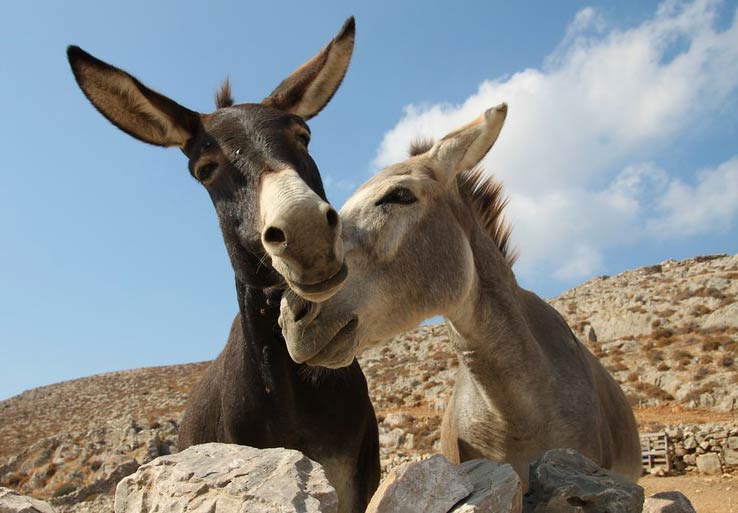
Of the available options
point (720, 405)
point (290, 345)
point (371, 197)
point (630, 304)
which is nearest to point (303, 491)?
point (290, 345)

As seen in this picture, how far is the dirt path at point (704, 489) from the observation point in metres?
11.5

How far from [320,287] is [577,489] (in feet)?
5.37

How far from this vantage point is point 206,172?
159 inches

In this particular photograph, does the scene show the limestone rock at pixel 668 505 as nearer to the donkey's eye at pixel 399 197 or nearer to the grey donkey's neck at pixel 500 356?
the grey donkey's neck at pixel 500 356

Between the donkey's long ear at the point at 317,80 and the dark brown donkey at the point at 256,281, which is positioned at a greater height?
the donkey's long ear at the point at 317,80

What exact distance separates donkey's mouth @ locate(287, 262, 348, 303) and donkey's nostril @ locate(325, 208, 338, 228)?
0.78ft

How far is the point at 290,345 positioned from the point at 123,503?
105cm

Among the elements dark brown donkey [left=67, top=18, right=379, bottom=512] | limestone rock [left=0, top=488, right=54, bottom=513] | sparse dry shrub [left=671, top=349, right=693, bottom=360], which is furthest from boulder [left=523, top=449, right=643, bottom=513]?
sparse dry shrub [left=671, top=349, right=693, bottom=360]

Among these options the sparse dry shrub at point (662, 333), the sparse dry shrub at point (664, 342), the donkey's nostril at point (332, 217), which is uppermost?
the sparse dry shrub at point (662, 333)

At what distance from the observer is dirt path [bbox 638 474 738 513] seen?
37.7 ft

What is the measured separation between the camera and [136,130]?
4.20 m

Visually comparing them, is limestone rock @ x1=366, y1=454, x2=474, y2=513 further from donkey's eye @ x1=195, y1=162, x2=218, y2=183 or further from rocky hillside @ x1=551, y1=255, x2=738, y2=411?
rocky hillside @ x1=551, y1=255, x2=738, y2=411

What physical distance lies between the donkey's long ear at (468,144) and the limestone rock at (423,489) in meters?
2.17

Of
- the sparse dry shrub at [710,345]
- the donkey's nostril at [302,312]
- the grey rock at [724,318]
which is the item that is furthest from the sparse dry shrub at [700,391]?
the donkey's nostril at [302,312]
